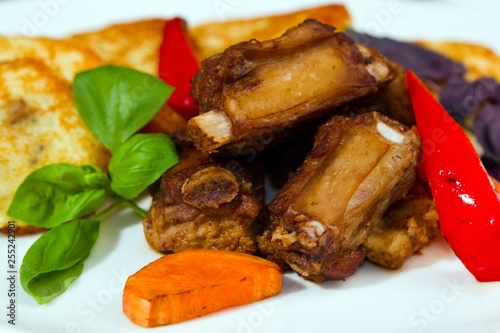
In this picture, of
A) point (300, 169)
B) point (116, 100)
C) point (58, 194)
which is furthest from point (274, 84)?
point (58, 194)

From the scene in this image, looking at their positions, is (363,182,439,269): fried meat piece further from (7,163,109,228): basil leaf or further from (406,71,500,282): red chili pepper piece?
(7,163,109,228): basil leaf

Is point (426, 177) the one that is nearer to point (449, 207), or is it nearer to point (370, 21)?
point (449, 207)

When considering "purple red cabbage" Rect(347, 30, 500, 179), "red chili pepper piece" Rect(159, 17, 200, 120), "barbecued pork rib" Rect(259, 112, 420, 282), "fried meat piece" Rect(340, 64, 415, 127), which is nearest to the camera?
"barbecued pork rib" Rect(259, 112, 420, 282)

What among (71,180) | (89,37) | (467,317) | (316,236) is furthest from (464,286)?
(89,37)

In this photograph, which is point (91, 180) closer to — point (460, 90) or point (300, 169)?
point (300, 169)

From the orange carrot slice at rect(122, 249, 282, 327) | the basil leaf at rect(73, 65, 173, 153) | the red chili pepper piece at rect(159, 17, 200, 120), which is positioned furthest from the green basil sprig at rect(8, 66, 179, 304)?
the orange carrot slice at rect(122, 249, 282, 327)

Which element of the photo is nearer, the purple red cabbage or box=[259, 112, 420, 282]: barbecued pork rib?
box=[259, 112, 420, 282]: barbecued pork rib

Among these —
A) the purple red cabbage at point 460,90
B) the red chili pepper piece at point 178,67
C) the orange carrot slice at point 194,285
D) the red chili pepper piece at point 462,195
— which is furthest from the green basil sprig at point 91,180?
the purple red cabbage at point 460,90
